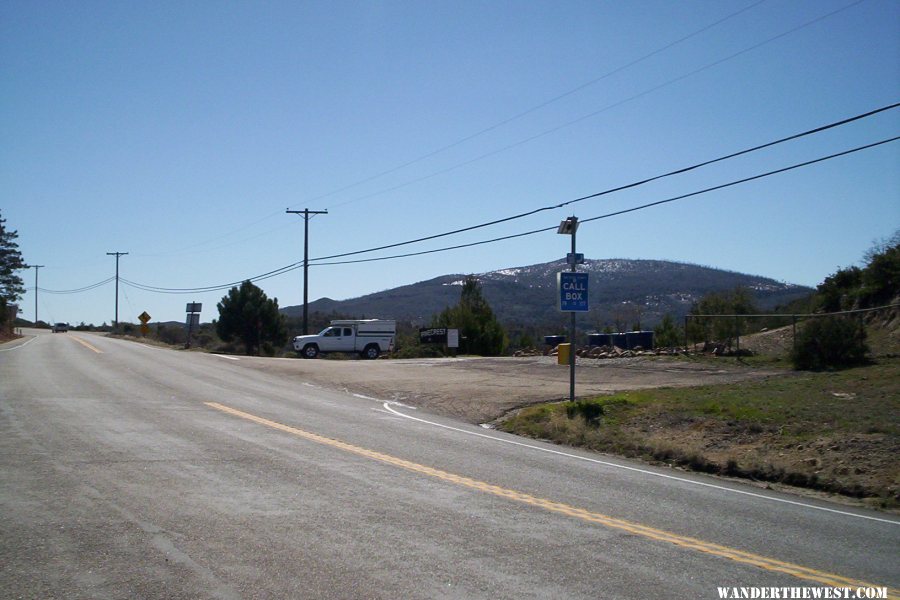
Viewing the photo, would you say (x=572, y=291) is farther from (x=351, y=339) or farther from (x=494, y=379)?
(x=351, y=339)

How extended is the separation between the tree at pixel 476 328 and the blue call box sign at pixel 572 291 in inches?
1470

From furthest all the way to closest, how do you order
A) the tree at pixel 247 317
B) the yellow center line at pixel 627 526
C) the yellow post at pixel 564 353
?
the tree at pixel 247 317
the yellow post at pixel 564 353
the yellow center line at pixel 627 526

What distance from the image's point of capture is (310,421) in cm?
1639

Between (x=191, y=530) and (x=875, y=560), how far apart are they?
6.62 metres

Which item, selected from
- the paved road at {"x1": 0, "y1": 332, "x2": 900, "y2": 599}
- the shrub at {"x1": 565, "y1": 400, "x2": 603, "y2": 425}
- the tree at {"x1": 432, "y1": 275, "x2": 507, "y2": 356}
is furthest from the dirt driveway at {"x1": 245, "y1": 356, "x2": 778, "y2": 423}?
the tree at {"x1": 432, "y1": 275, "x2": 507, "y2": 356}

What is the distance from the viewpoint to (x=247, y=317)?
6962 centimetres

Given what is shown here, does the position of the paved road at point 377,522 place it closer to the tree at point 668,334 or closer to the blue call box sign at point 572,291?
the blue call box sign at point 572,291

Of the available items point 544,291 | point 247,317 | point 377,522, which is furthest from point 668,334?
point 544,291

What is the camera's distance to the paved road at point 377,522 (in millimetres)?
6363

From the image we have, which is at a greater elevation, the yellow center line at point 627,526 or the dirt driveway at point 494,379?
the dirt driveway at point 494,379

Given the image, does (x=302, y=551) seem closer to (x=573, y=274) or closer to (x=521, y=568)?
(x=521, y=568)

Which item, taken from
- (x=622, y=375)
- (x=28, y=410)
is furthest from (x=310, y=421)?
(x=622, y=375)

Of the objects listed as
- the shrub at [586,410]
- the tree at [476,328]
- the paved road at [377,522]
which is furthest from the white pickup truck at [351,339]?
the paved road at [377,522]

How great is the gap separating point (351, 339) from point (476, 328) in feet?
37.9
